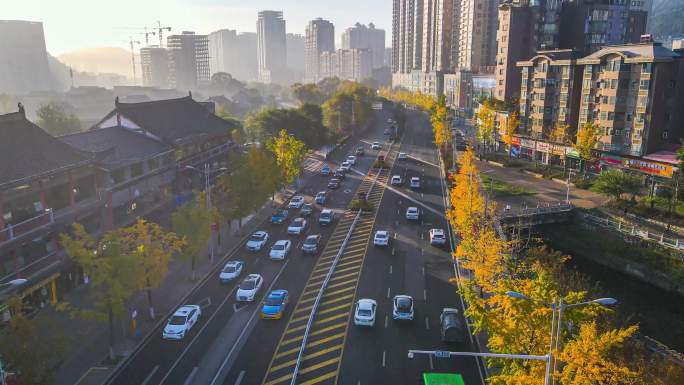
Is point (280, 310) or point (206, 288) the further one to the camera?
point (206, 288)

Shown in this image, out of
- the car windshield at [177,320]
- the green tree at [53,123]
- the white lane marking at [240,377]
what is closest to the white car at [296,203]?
the car windshield at [177,320]

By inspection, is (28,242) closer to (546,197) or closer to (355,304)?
(355,304)

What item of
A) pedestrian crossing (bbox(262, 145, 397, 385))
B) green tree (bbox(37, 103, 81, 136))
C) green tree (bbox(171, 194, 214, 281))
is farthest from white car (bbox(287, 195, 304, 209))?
green tree (bbox(37, 103, 81, 136))

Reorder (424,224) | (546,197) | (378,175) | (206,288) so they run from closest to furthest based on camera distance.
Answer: (206,288)
(424,224)
(546,197)
(378,175)

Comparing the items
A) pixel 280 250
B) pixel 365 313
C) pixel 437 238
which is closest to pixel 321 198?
pixel 437 238

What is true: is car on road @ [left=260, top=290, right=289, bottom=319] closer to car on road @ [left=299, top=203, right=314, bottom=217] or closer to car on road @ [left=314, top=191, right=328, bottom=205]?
car on road @ [left=299, top=203, right=314, bottom=217]

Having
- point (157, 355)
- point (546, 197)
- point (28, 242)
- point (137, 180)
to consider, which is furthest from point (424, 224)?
point (28, 242)

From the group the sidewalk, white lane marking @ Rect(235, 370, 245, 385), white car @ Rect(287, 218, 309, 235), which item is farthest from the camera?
white car @ Rect(287, 218, 309, 235)
